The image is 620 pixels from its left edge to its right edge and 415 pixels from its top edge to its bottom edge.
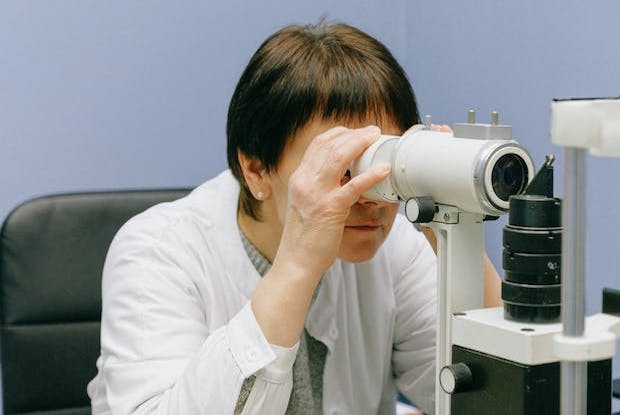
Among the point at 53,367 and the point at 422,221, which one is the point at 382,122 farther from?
the point at 53,367

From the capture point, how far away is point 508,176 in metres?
0.96

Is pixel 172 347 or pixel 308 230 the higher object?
pixel 308 230

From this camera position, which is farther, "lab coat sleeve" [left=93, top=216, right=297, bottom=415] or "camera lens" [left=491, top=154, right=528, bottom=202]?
"lab coat sleeve" [left=93, top=216, right=297, bottom=415]

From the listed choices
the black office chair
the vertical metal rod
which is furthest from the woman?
the vertical metal rod

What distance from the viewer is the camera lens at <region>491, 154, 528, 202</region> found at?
3.10 feet

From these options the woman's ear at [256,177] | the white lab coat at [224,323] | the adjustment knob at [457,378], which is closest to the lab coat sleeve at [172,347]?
the white lab coat at [224,323]

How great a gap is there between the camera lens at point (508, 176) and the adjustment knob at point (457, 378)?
172 mm

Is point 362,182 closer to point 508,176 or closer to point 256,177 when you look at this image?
point 508,176

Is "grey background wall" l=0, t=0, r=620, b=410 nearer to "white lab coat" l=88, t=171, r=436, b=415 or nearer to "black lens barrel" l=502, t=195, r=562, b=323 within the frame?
"white lab coat" l=88, t=171, r=436, b=415

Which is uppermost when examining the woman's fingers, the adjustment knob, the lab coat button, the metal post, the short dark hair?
the short dark hair

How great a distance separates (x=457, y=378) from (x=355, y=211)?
367 mm

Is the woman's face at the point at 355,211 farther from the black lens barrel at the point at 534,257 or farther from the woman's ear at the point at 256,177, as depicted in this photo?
the black lens barrel at the point at 534,257

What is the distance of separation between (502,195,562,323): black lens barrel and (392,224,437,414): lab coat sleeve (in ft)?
2.01

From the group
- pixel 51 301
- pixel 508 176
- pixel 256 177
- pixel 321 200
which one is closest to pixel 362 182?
pixel 321 200
